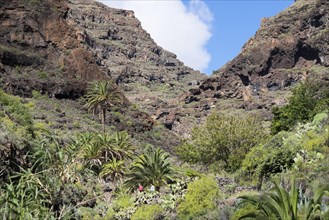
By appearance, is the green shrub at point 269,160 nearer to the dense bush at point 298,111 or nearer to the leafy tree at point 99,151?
the dense bush at point 298,111

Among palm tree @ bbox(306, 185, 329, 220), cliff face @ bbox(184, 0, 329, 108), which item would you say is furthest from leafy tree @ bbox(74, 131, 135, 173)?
cliff face @ bbox(184, 0, 329, 108)

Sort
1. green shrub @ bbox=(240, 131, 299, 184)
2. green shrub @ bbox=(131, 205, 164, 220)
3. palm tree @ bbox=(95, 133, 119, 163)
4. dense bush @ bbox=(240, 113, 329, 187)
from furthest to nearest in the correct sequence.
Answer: palm tree @ bbox=(95, 133, 119, 163)
green shrub @ bbox=(240, 131, 299, 184)
dense bush @ bbox=(240, 113, 329, 187)
green shrub @ bbox=(131, 205, 164, 220)

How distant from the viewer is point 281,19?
18038 cm

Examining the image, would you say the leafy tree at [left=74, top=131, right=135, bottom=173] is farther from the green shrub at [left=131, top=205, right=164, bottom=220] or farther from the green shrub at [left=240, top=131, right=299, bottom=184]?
the green shrub at [left=131, top=205, right=164, bottom=220]

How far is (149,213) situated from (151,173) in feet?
29.2

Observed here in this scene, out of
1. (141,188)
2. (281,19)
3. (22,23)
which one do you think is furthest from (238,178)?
(281,19)

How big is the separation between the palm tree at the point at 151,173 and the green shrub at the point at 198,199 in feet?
24.2

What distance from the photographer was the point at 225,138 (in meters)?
46.0

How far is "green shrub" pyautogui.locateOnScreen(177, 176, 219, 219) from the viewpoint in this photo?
2378 cm

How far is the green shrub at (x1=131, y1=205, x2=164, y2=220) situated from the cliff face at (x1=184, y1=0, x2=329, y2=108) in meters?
127

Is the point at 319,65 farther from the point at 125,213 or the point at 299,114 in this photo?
the point at 125,213

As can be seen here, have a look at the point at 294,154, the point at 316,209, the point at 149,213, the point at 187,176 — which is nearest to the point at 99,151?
the point at 187,176

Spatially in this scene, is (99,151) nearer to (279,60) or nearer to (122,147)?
(122,147)

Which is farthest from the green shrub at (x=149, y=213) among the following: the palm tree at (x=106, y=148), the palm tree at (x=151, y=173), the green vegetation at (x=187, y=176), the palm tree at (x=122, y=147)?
the palm tree at (x=122, y=147)
